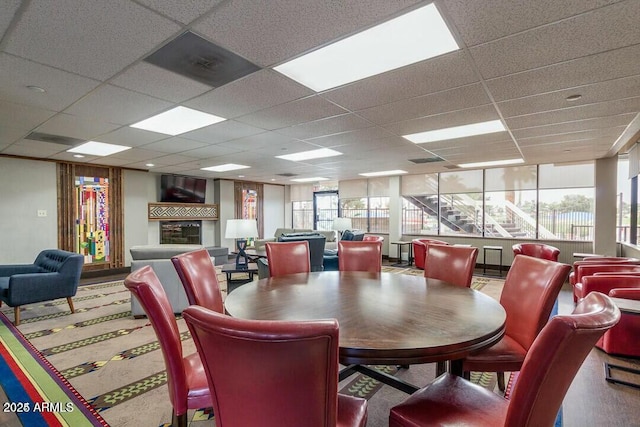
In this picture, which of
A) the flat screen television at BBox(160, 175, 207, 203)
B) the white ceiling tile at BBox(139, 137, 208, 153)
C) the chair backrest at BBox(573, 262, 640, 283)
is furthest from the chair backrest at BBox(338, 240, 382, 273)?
the flat screen television at BBox(160, 175, 207, 203)

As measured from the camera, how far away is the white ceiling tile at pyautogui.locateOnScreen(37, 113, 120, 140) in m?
3.45

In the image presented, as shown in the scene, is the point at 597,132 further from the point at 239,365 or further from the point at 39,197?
the point at 39,197

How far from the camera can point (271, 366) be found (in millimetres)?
775

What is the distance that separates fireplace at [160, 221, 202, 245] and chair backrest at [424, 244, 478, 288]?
7210 millimetres

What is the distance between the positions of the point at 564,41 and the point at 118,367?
13.4 feet

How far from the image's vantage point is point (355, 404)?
1257 mm

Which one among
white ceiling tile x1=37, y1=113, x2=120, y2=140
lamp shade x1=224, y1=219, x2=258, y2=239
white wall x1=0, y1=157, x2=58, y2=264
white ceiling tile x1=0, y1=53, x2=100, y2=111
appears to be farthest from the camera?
white wall x1=0, y1=157, x2=58, y2=264

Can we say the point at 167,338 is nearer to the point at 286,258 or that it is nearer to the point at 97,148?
the point at 286,258

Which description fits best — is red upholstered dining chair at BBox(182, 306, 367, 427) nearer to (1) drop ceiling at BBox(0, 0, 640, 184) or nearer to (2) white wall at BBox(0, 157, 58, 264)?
(1) drop ceiling at BBox(0, 0, 640, 184)

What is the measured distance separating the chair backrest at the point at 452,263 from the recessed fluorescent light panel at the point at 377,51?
1.59 m

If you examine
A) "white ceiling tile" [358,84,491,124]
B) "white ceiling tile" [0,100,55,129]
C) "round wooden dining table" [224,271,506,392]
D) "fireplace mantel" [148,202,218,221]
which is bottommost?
"round wooden dining table" [224,271,506,392]

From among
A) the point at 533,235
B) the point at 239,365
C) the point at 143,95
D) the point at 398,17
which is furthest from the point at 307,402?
the point at 533,235

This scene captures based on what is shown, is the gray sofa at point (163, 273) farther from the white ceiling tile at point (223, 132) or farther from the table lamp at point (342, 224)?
the table lamp at point (342, 224)

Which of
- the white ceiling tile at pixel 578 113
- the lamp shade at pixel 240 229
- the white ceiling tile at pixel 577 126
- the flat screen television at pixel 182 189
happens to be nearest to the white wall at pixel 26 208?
the flat screen television at pixel 182 189
